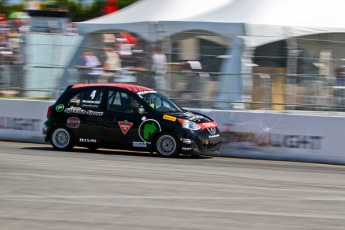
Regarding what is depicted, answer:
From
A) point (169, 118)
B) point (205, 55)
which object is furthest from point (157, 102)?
point (205, 55)

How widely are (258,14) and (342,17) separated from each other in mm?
2378

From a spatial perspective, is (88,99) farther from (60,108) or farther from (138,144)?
(138,144)

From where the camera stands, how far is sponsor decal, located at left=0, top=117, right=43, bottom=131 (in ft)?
52.3

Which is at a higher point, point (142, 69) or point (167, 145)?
point (142, 69)

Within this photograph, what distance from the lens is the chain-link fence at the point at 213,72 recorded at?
46.5 ft

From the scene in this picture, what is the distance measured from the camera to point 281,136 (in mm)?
13914

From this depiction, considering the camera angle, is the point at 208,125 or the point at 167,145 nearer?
the point at 167,145

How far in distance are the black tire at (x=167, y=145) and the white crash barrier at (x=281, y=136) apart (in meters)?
1.77

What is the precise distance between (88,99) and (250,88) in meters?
3.60

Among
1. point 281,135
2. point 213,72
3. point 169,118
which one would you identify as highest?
point 213,72

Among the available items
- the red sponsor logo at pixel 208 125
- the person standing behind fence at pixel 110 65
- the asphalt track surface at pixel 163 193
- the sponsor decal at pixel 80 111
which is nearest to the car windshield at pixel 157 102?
the red sponsor logo at pixel 208 125

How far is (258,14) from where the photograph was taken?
1781cm

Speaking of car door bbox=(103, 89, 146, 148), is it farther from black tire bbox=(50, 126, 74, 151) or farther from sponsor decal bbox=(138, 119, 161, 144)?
black tire bbox=(50, 126, 74, 151)

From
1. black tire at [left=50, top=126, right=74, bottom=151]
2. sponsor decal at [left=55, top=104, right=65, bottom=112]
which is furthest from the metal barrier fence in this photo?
black tire at [left=50, top=126, right=74, bottom=151]
